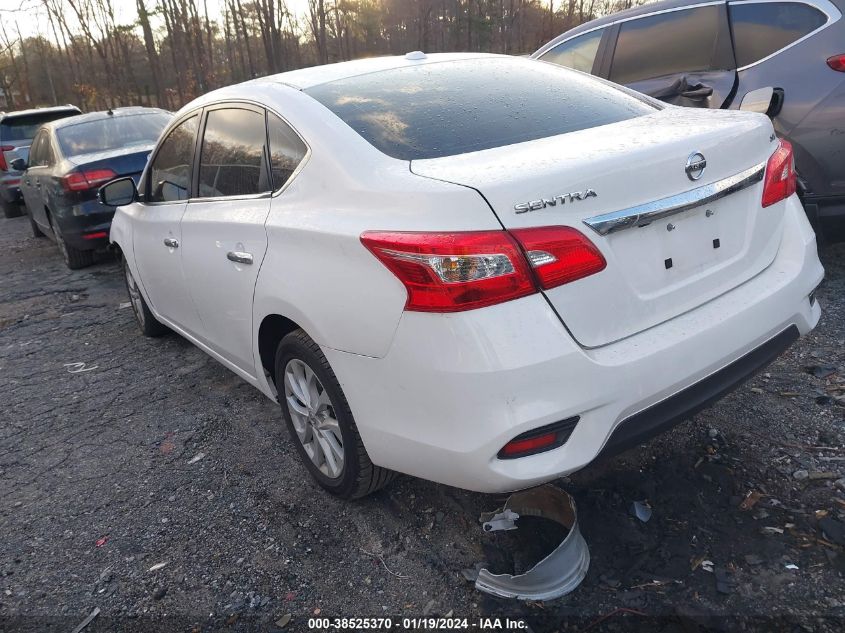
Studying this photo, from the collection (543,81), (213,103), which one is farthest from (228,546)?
(543,81)

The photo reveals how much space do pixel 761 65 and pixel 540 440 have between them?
140 inches

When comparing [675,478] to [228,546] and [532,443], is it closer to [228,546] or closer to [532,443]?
[532,443]

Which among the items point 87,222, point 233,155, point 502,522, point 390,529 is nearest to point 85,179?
point 87,222

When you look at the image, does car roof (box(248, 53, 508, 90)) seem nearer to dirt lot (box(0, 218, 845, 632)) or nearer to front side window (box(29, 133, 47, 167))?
dirt lot (box(0, 218, 845, 632))

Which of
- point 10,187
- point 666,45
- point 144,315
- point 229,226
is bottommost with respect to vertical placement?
point 10,187

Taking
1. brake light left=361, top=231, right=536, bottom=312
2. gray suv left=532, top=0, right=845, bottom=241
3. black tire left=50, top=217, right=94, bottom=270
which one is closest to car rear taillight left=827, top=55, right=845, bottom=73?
gray suv left=532, top=0, right=845, bottom=241

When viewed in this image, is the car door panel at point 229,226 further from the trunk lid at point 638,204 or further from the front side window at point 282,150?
the trunk lid at point 638,204

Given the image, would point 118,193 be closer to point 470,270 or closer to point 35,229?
point 470,270

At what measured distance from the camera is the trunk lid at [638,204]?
1.84 metres

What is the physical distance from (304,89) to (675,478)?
7.12 ft

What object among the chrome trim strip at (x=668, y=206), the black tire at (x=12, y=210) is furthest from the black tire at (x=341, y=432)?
the black tire at (x=12, y=210)

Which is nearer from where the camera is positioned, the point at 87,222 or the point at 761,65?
the point at 761,65

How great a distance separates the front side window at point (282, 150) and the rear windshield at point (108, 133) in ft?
17.5

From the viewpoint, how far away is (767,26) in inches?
166
